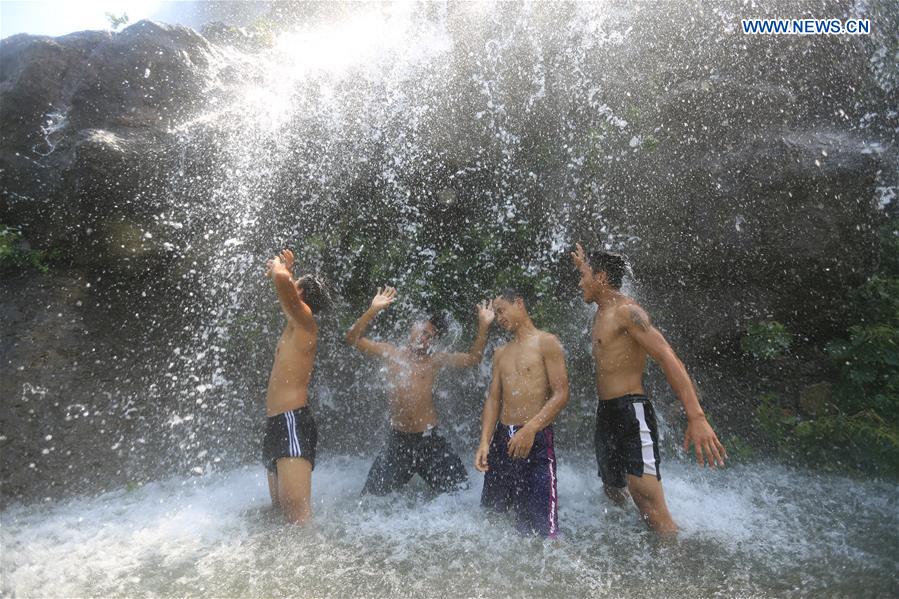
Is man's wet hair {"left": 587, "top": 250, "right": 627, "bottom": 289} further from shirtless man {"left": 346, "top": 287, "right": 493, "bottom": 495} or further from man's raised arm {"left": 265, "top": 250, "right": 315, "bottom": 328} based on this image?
man's raised arm {"left": 265, "top": 250, "right": 315, "bottom": 328}

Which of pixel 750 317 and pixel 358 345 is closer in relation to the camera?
pixel 358 345

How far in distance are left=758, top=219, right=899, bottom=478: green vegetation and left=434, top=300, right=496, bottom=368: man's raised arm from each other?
2.75m

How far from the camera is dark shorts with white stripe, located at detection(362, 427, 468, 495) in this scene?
4152mm

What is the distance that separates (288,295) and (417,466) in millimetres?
1697

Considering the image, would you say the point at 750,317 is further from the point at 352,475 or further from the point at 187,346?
the point at 187,346

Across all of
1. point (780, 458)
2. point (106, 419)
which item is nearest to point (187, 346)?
point (106, 419)

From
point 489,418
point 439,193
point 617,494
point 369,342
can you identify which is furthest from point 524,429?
point 439,193

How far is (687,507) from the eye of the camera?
3.82m

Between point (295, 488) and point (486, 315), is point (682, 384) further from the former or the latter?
point (295, 488)

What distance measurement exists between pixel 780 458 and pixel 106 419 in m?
6.11

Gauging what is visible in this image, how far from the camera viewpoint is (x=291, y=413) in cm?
372

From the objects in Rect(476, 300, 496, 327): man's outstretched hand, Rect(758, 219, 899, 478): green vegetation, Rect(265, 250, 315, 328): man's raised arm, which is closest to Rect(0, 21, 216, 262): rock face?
Rect(265, 250, 315, 328): man's raised arm

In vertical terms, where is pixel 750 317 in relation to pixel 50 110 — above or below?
below

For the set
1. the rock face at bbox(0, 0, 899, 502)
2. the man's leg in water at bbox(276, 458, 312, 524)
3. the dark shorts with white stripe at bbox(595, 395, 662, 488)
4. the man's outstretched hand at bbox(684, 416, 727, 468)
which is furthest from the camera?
the rock face at bbox(0, 0, 899, 502)
